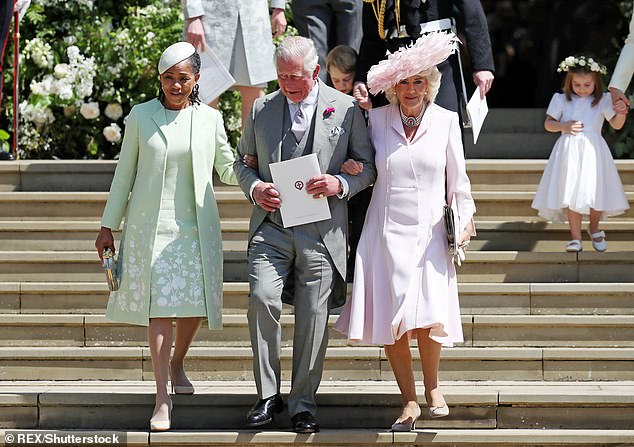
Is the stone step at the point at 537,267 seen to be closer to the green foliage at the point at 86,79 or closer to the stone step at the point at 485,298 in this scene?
the stone step at the point at 485,298

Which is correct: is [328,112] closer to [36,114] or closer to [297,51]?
[297,51]

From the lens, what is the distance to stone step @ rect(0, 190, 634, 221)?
27.2 feet

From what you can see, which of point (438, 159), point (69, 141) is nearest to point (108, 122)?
point (69, 141)

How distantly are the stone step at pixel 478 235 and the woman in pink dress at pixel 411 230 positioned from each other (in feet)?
6.23

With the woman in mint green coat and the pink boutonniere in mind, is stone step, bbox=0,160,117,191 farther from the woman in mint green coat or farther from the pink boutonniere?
the pink boutonniere

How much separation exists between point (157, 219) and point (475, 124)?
1645mm

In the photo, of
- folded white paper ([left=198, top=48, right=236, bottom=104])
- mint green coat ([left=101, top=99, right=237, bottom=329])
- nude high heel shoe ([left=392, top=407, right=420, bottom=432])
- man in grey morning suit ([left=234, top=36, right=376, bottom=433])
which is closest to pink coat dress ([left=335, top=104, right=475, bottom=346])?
man in grey morning suit ([left=234, top=36, right=376, bottom=433])

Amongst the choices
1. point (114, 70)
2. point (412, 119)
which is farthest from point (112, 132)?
point (412, 119)

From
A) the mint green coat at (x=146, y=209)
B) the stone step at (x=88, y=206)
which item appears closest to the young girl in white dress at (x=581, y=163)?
the stone step at (x=88, y=206)

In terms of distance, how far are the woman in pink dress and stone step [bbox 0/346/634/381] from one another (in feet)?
2.80

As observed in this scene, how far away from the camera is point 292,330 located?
7.20 metres

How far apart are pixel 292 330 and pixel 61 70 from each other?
378 centimetres

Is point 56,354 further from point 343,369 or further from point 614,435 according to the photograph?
point 614,435

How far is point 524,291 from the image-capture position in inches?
291
